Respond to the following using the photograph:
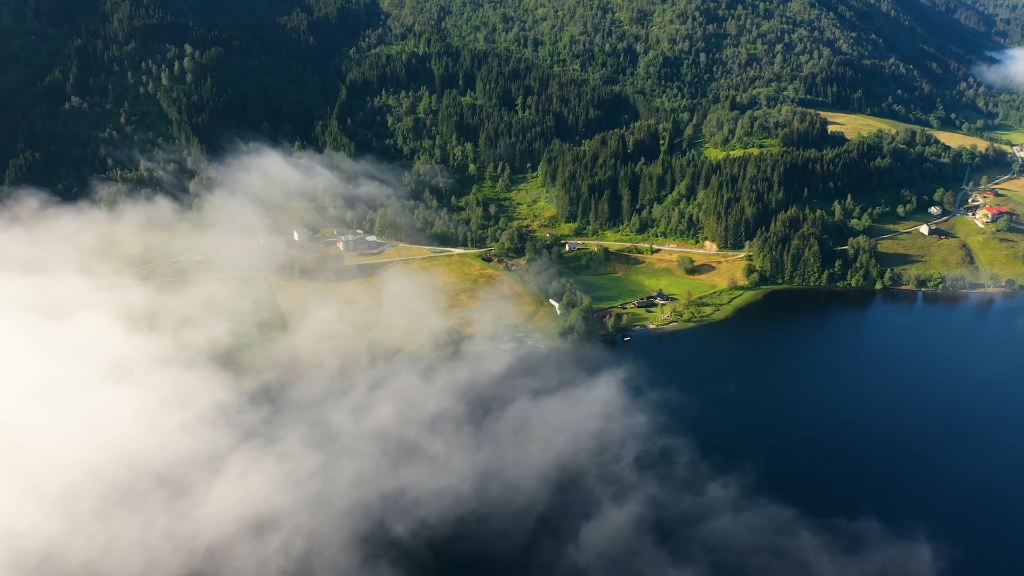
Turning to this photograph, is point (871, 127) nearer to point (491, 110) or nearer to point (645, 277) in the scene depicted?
point (491, 110)

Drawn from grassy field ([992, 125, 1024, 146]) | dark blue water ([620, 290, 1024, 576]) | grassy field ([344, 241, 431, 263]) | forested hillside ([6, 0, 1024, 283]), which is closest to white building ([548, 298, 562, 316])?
dark blue water ([620, 290, 1024, 576])

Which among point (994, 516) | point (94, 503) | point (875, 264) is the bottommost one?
point (94, 503)

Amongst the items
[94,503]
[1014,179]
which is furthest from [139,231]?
[1014,179]

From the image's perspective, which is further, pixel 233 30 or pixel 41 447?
pixel 233 30

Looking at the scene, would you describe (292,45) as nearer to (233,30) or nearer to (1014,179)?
(233,30)

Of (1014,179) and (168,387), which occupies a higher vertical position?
(1014,179)

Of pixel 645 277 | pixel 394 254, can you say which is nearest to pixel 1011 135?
pixel 645 277
